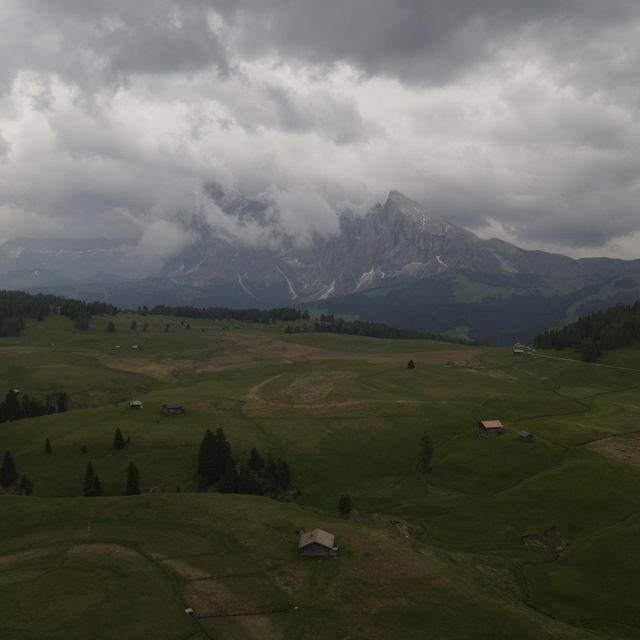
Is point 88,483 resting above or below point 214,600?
below

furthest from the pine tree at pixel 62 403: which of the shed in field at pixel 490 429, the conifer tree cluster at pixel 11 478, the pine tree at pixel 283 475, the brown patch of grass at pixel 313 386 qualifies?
the shed in field at pixel 490 429

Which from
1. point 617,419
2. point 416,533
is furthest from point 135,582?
point 617,419

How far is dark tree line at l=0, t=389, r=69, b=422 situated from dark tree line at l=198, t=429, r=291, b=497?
2624 inches

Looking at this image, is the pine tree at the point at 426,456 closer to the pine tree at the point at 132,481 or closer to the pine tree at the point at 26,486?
the pine tree at the point at 132,481

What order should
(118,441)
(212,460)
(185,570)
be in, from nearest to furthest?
(185,570), (212,460), (118,441)

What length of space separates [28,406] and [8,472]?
50.9 metres

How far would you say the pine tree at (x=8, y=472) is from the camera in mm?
90500

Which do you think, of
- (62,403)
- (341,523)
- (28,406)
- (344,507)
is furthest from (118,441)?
(341,523)

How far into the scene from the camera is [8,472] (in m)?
91.2

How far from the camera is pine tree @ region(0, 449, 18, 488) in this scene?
297ft

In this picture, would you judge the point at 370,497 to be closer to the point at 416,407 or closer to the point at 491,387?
the point at 416,407

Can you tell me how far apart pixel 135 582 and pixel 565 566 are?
5390 centimetres

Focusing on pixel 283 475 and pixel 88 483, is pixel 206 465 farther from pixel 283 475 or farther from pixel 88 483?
pixel 88 483

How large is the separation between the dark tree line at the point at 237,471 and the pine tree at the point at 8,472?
35.5 m
